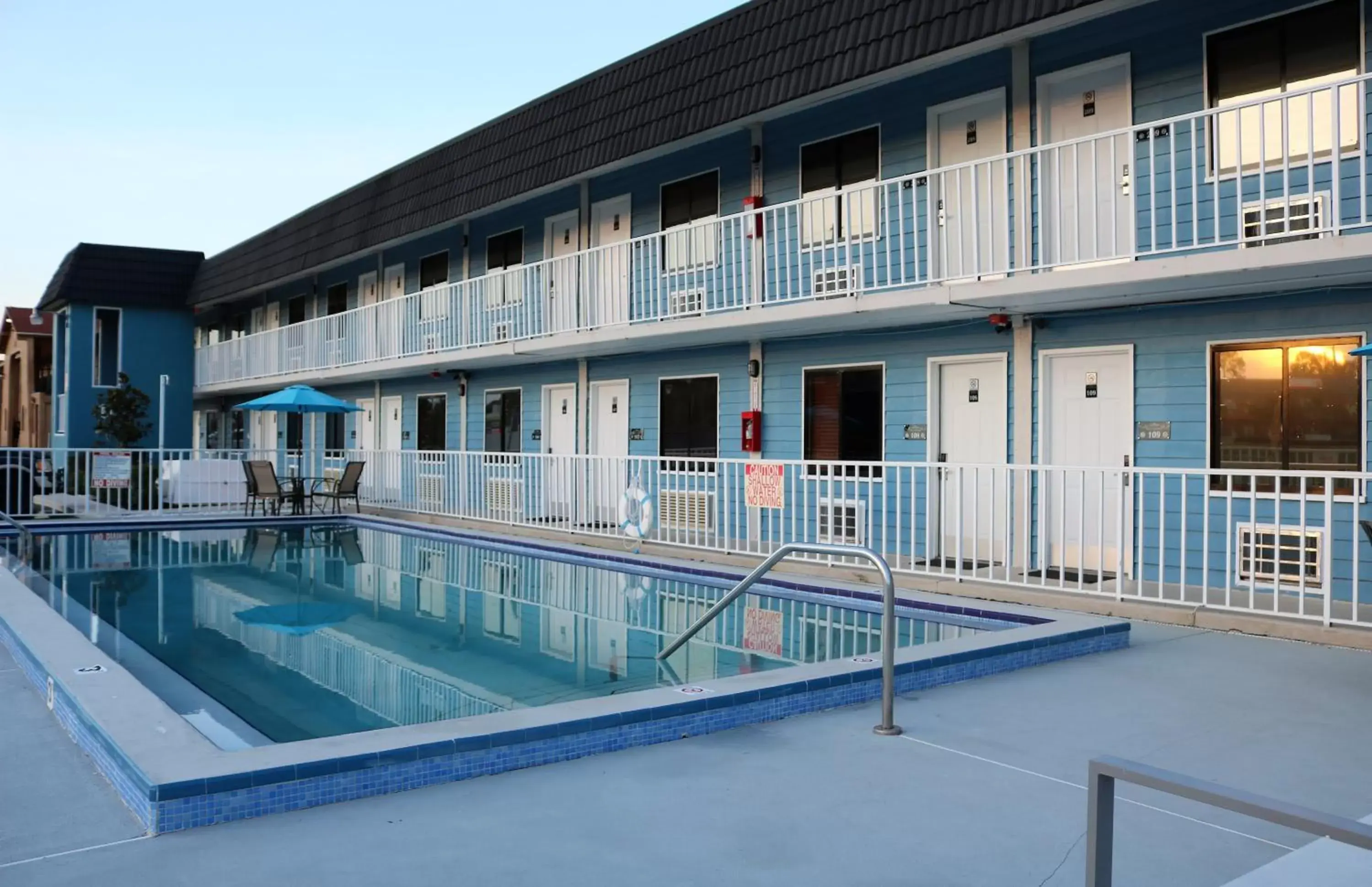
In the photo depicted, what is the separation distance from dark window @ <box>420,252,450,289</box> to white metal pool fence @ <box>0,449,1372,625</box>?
15.1 ft

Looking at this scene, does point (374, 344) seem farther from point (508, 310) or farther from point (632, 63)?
point (632, 63)

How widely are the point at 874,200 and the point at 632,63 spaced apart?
5.08m

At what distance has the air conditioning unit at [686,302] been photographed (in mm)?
15422

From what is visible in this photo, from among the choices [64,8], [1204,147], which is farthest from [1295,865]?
[64,8]

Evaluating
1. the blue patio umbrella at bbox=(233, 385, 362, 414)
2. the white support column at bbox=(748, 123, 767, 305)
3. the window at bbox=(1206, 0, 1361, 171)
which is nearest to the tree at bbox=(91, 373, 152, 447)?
the blue patio umbrella at bbox=(233, 385, 362, 414)

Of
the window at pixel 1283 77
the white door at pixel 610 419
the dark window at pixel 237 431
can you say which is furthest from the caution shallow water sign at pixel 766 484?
the dark window at pixel 237 431

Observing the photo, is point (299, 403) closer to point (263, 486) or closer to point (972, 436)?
point (263, 486)

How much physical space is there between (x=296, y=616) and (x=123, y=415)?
21575 mm

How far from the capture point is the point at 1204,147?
10.2 m

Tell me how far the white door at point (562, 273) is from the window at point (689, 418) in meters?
1.95

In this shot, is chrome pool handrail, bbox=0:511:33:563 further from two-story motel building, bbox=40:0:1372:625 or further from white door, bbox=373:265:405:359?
white door, bbox=373:265:405:359

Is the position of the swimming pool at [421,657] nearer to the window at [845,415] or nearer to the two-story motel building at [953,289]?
the two-story motel building at [953,289]

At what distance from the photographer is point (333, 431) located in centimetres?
2766

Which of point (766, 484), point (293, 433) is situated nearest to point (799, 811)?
point (766, 484)
